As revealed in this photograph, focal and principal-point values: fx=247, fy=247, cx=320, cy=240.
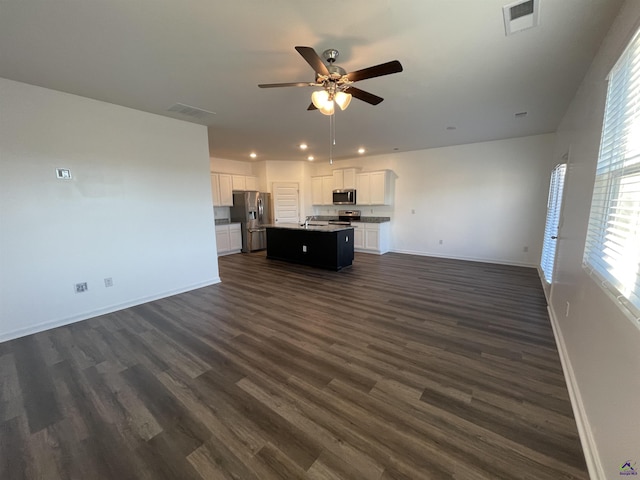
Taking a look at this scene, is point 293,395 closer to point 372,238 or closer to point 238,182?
point 372,238

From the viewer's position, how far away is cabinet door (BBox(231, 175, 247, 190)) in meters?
7.14

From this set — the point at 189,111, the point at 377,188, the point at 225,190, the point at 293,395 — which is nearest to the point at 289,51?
the point at 189,111

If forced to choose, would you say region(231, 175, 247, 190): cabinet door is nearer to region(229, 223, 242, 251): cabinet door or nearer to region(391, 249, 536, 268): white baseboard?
region(229, 223, 242, 251): cabinet door

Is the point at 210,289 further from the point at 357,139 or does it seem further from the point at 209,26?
the point at 357,139

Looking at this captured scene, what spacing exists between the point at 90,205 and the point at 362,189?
5.78 metres

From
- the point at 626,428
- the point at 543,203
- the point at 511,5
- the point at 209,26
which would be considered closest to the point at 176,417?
the point at 626,428

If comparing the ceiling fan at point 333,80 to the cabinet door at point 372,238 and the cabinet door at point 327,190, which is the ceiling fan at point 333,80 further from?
the cabinet door at point 327,190

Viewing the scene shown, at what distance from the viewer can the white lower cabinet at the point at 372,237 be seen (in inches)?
264

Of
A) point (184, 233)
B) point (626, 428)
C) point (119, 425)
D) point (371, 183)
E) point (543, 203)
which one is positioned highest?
point (371, 183)

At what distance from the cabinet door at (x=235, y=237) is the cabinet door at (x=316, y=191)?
2.55 metres

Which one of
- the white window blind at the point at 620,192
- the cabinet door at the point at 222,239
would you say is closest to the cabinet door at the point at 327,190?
the cabinet door at the point at 222,239

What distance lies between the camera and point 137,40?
1999mm

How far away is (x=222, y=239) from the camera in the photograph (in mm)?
6883

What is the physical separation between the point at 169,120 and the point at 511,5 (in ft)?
13.7
